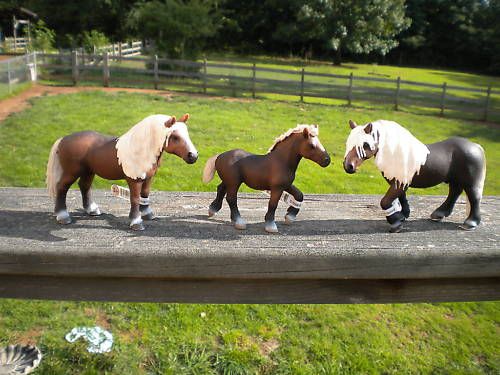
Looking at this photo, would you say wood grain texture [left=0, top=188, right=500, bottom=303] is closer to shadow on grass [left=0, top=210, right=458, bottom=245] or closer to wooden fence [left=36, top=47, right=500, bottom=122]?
shadow on grass [left=0, top=210, right=458, bottom=245]

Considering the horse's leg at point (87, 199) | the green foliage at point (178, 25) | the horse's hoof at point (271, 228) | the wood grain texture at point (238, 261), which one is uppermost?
the green foliage at point (178, 25)

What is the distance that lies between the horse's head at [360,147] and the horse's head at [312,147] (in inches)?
3.9

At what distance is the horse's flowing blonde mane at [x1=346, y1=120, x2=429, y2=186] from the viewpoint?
7.07 feet

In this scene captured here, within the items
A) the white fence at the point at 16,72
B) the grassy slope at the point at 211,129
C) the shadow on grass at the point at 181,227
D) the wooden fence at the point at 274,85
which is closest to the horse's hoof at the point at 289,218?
the shadow on grass at the point at 181,227

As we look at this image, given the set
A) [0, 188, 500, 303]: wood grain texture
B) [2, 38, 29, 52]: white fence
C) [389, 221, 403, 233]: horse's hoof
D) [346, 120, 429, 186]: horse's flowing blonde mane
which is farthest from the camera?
[2, 38, 29, 52]: white fence

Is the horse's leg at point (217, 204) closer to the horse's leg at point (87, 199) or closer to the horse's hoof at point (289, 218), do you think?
the horse's hoof at point (289, 218)

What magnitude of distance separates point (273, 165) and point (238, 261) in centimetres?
49

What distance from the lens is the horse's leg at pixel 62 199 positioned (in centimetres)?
219

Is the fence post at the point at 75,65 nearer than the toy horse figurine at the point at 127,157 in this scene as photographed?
No

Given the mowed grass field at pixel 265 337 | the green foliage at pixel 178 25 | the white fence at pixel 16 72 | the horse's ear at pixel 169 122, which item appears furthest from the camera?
the green foliage at pixel 178 25

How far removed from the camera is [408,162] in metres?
2.18

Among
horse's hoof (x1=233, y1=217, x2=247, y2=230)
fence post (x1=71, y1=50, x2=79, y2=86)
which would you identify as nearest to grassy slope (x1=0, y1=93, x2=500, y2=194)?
fence post (x1=71, y1=50, x2=79, y2=86)

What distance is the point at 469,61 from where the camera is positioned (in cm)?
3672

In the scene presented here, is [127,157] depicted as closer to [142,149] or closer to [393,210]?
[142,149]
